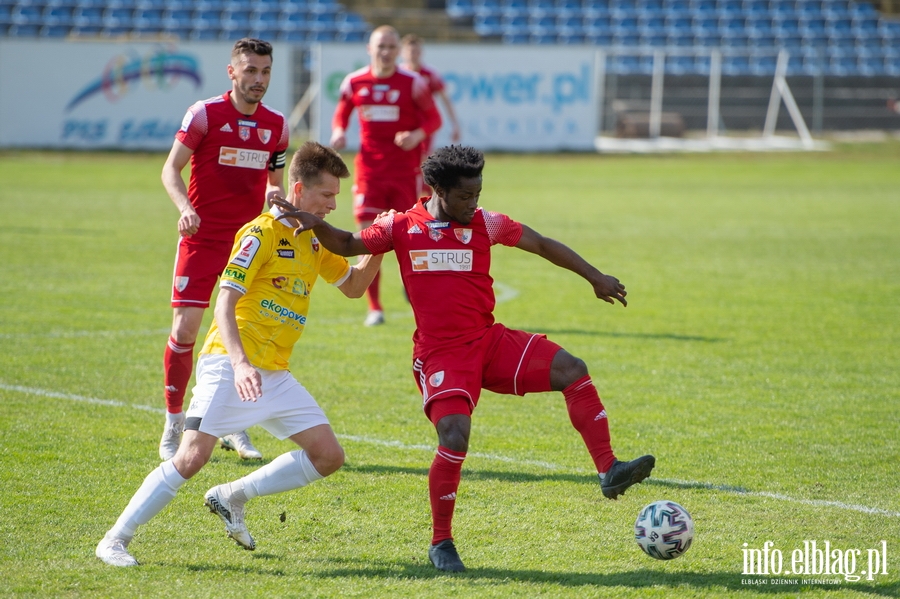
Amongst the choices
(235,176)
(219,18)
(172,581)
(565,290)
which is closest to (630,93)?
(219,18)

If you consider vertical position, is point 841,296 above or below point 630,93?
below

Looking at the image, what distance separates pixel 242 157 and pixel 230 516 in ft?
8.14

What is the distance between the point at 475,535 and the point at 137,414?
116 inches

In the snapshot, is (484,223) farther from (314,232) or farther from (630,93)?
(630,93)

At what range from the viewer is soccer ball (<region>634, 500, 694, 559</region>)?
4.29 metres

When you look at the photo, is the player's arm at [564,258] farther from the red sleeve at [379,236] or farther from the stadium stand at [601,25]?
the stadium stand at [601,25]

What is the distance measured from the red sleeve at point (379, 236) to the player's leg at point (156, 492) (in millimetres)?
1095

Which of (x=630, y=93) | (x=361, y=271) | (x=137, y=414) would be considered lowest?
(x=137, y=414)

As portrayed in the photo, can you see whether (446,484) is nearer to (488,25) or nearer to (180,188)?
(180,188)

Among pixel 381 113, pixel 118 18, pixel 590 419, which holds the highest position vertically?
pixel 118 18

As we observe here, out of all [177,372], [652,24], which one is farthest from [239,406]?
[652,24]

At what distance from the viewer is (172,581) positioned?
4117mm

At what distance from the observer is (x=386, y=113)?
34.1ft

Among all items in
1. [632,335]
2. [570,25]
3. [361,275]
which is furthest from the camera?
[570,25]
